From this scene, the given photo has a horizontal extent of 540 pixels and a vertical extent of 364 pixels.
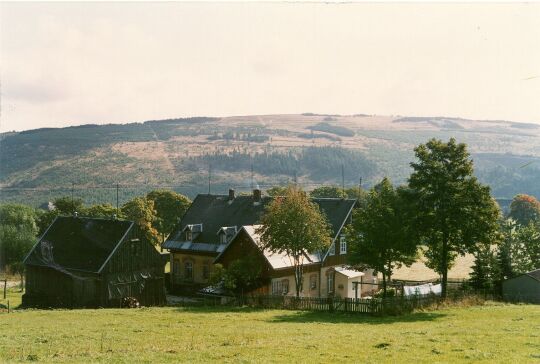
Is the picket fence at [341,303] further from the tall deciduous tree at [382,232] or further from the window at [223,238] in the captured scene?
the window at [223,238]

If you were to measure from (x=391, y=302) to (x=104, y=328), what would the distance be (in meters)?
17.3

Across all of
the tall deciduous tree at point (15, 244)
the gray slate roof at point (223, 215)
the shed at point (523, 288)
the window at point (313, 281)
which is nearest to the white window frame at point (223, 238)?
the gray slate roof at point (223, 215)

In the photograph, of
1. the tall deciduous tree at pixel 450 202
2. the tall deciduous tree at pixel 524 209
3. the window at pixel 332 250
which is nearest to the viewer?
the tall deciduous tree at pixel 450 202

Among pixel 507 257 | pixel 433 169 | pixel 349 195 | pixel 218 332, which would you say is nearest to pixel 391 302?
pixel 433 169

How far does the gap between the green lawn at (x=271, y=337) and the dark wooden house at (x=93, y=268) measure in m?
8.62

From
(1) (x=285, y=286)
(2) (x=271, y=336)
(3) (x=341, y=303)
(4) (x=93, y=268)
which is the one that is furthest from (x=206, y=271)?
(2) (x=271, y=336)

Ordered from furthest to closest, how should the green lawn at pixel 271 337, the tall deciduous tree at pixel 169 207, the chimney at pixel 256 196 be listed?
1. the tall deciduous tree at pixel 169 207
2. the chimney at pixel 256 196
3. the green lawn at pixel 271 337

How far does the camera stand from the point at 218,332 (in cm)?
2733

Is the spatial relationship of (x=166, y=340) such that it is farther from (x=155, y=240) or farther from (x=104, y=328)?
(x=155, y=240)

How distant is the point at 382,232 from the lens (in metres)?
42.3

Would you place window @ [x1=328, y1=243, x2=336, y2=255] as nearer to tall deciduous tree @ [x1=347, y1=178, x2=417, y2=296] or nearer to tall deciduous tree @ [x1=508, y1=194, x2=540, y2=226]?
tall deciduous tree @ [x1=347, y1=178, x2=417, y2=296]

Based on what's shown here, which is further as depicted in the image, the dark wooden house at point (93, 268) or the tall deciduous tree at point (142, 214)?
the tall deciduous tree at point (142, 214)

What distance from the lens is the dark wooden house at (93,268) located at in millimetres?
46219

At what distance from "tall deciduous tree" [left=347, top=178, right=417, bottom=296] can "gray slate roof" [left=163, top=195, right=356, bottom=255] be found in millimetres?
8891
